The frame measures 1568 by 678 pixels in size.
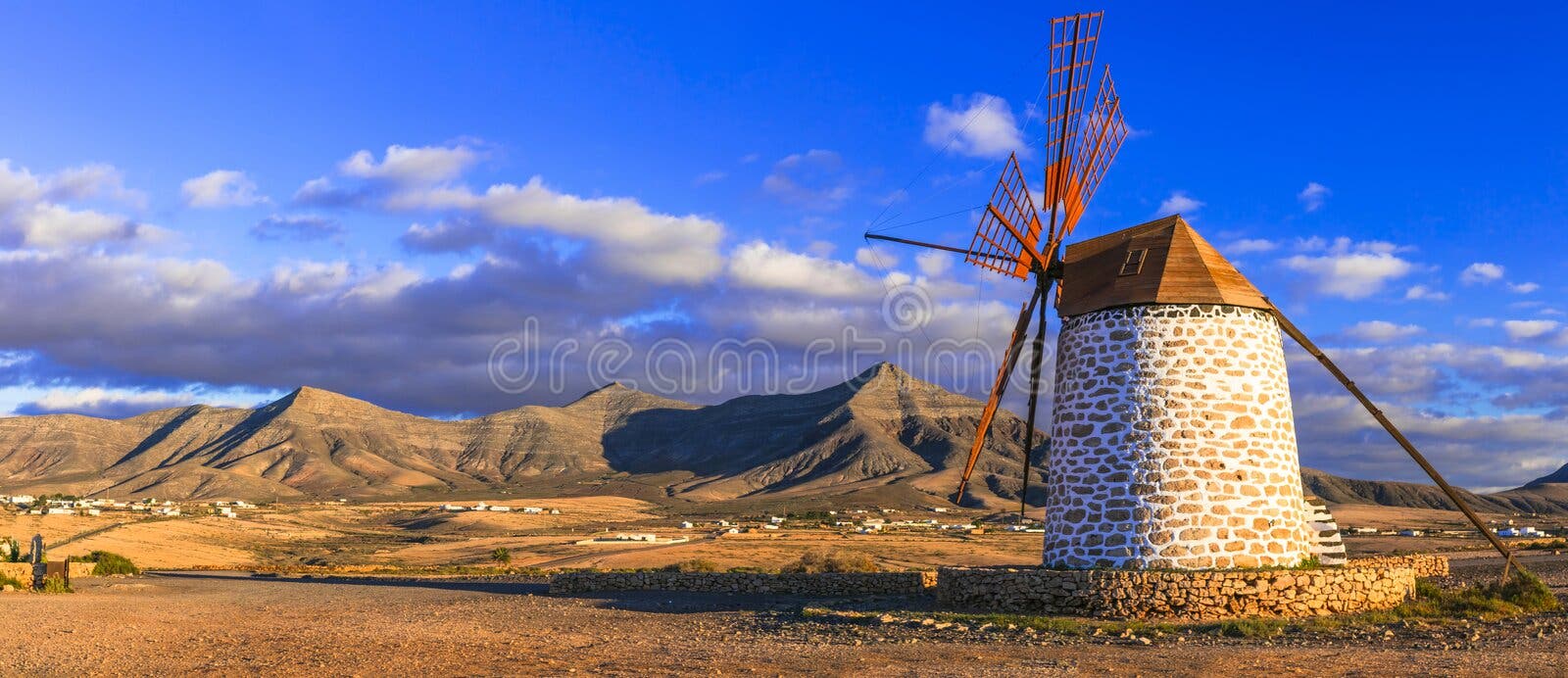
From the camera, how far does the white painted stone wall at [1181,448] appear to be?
57.2 ft

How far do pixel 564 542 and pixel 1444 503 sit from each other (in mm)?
99798

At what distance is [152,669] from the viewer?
508 inches

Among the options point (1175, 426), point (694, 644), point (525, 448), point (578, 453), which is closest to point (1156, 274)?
point (1175, 426)

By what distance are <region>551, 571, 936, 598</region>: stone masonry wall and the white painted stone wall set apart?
450 cm

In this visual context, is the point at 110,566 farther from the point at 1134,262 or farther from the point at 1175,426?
the point at 1175,426

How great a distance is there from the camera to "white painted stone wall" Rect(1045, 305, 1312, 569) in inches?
687

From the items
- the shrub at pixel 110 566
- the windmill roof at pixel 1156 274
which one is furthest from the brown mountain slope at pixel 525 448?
the windmill roof at pixel 1156 274

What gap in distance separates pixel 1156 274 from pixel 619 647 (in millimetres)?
10232

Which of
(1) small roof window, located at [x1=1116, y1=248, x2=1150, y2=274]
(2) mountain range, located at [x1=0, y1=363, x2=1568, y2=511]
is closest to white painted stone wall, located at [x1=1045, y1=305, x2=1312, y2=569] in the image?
(1) small roof window, located at [x1=1116, y1=248, x2=1150, y2=274]

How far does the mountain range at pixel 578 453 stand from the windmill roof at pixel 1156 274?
8874cm

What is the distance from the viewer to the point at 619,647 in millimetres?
14562

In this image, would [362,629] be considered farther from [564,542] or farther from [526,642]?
[564,542]

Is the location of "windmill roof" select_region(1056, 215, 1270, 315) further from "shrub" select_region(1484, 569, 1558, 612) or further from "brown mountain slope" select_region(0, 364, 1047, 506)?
"brown mountain slope" select_region(0, 364, 1047, 506)

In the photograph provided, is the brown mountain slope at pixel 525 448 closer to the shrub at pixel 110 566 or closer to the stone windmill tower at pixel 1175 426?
the shrub at pixel 110 566
